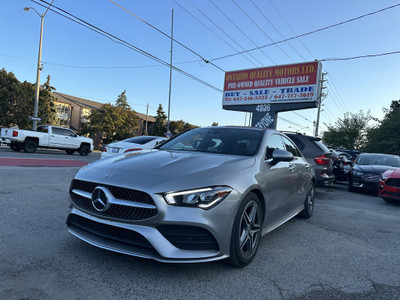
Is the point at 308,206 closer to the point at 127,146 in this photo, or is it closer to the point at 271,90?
the point at 127,146

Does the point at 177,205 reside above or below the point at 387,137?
below

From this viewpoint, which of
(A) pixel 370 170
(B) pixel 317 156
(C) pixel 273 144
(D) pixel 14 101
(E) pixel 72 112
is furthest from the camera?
(E) pixel 72 112

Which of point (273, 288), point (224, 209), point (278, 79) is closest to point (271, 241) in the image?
point (273, 288)

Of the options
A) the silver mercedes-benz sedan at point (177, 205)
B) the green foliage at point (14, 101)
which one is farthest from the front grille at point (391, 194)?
the green foliage at point (14, 101)

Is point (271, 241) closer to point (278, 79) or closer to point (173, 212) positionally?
point (173, 212)

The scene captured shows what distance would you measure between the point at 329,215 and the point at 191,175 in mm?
4233

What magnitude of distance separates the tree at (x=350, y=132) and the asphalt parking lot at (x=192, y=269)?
137ft

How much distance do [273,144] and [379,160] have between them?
7872mm

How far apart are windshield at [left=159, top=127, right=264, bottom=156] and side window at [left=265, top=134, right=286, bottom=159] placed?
154 mm

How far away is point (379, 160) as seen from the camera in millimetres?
9992

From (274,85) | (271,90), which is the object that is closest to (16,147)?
(271,90)

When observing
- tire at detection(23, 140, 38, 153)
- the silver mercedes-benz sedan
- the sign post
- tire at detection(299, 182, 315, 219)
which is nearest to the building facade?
tire at detection(23, 140, 38, 153)

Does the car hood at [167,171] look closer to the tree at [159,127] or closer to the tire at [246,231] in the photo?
the tire at [246,231]

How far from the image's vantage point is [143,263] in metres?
2.78
